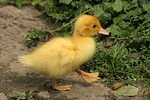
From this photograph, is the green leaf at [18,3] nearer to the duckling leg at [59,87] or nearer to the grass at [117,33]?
the grass at [117,33]

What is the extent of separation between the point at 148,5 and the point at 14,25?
2.78 meters

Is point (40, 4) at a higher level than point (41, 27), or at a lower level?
higher

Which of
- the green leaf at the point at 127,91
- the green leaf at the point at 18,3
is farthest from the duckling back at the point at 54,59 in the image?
the green leaf at the point at 18,3

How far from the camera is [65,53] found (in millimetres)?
2682

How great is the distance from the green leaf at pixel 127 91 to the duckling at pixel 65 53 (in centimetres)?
71

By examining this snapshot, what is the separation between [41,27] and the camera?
4.75 m

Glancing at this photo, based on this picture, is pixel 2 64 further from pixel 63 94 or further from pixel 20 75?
pixel 63 94

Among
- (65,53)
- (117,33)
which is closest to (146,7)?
(117,33)

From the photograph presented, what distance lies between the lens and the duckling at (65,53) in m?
2.68

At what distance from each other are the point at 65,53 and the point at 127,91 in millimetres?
1107

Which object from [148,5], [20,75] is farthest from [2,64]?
[148,5]

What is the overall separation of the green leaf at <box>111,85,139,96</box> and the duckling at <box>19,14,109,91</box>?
708 mm

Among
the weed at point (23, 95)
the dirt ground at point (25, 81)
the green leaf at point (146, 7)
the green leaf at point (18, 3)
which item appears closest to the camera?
the weed at point (23, 95)

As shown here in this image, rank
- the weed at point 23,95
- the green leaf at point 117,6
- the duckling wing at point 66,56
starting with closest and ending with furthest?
the weed at point 23,95 < the duckling wing at point 66,56 < the green leaf at point 117,6
